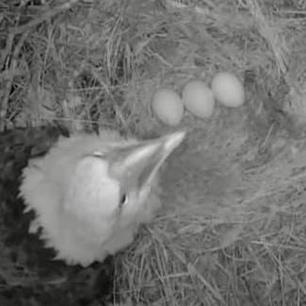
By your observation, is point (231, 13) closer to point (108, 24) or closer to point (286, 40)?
point (286, 40)

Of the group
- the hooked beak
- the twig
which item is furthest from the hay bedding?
the hooked beak

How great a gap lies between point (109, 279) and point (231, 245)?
0.32m

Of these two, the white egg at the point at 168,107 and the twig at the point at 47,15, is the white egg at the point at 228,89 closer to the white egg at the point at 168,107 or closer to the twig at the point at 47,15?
the white egg at the point at 168,107

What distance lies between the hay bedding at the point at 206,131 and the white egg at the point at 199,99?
0.06 metres

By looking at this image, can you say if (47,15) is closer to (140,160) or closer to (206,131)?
(206,131)

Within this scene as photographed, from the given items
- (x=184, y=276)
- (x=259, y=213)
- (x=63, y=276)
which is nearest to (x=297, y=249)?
(x=259, y=213)

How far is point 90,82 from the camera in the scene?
2133mm

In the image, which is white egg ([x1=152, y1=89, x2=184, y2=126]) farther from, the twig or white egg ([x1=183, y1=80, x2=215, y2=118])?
the twig

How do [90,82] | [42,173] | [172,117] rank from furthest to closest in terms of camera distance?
1. [90,82]
2. [172,117]
3. [42,173]

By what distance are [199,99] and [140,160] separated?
373 mm

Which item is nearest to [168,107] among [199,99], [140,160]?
[199,99]

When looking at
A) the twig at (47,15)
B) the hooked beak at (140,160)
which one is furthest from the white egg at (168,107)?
the twig at (47,15)

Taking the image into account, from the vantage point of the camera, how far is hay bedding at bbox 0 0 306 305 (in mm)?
2043

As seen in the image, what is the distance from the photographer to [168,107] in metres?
2.00
